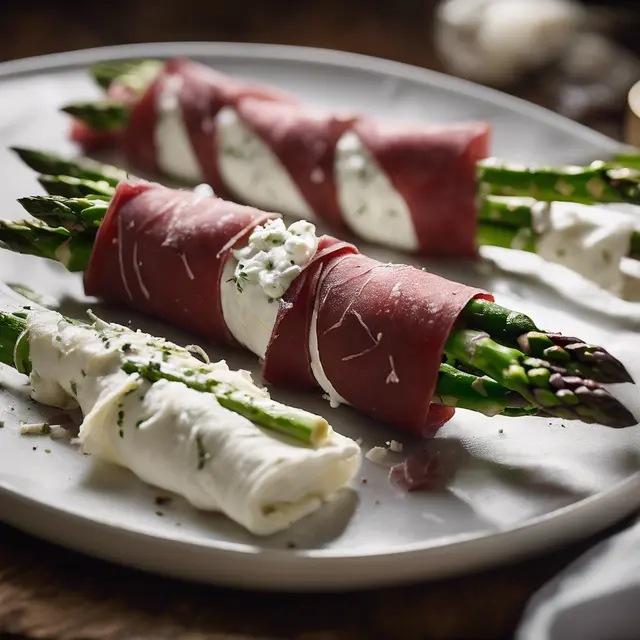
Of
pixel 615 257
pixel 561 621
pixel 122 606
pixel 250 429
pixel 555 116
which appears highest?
pixel 555 116

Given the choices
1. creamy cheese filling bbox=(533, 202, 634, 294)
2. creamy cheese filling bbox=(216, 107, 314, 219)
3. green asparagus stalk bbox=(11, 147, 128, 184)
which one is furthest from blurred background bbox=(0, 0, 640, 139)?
green asparagus stalk bbox=(11, 147, 128, 184)

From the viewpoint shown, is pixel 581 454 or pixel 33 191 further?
pixel 33 191

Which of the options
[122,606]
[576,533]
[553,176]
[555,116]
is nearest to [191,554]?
[122,606]

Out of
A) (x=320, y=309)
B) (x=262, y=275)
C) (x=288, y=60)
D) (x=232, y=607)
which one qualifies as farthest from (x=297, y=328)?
(x=288, y=60)

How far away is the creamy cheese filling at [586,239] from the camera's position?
139 inches

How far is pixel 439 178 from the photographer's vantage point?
3.69 m

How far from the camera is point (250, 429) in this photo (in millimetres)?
2496

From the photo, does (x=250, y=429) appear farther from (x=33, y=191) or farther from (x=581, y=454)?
(x=33, y=191)

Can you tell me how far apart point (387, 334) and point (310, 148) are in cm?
137

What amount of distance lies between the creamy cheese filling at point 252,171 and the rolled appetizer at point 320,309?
0.70 metres

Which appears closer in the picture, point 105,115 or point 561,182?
point 561,182

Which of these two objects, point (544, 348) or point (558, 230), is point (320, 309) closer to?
point (544, 348)

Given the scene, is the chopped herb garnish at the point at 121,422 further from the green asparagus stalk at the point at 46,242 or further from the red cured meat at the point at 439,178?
the red cured meat at the point at 439,178

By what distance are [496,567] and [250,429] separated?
2.28ft
